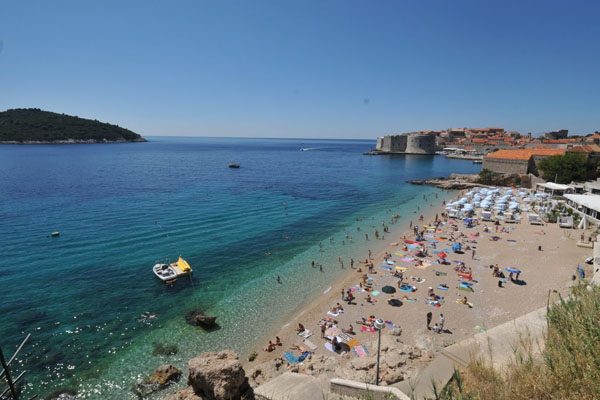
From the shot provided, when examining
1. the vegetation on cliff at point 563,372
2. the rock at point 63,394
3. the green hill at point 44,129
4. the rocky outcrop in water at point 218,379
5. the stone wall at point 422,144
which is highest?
the green hill at point 44,129

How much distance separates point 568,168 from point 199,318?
5126 centimetres

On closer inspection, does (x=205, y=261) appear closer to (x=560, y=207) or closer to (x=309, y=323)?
(x=309, y=323)

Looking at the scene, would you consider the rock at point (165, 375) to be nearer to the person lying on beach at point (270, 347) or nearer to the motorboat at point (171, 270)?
the person lying on beach at point (270, 347)

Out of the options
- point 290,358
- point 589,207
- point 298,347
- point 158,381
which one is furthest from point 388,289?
point 589,207

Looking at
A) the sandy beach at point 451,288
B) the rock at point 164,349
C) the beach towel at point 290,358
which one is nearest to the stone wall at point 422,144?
the sandy beach at point 451,288

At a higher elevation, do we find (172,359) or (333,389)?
(333,389)

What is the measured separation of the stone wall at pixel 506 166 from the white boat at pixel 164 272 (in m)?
55.6

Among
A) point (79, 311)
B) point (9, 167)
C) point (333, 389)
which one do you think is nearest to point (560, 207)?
point (333, 389)

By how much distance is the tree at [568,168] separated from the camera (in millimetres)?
41688

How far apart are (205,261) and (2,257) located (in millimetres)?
14961

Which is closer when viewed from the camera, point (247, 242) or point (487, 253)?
point (487, 253)

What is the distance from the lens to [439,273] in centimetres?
2012

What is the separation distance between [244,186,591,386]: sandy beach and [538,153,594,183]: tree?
20.4m

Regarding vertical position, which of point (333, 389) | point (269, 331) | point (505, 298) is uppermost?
point (333, 389)
